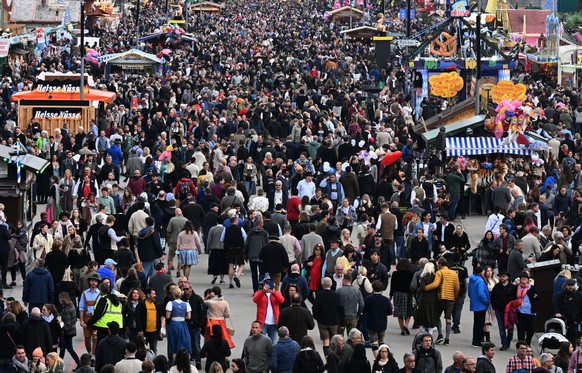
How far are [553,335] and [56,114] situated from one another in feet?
70.2

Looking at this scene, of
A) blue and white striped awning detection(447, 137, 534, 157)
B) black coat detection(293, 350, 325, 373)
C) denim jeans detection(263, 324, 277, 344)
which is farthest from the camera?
blue and white striped awning detection(447, 137, 534, 157)

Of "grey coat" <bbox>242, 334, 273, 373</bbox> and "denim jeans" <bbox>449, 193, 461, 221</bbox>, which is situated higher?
"grey coat" <bbox>242, 334, 273, 373</bbox>

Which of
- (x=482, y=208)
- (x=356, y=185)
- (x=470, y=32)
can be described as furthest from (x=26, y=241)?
(x=470, y=32)

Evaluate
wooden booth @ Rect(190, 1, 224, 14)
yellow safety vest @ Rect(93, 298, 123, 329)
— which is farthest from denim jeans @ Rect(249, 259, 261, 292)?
wooden booth @ Rect(190, 1, 224, 14)

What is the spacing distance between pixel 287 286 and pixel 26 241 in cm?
514

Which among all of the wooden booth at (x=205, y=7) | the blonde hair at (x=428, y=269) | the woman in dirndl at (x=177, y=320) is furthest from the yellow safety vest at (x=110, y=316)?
the wooden booth at (x=205, y=7)

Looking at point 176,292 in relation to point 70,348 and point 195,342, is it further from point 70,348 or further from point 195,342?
point 70,348

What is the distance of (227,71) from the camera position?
187ft

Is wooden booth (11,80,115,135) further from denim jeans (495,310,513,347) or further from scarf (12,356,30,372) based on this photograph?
scarf (12,356,30,372)

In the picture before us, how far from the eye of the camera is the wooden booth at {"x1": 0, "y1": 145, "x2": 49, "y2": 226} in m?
25.9

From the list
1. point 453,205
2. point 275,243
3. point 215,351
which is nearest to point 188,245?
point 275,243

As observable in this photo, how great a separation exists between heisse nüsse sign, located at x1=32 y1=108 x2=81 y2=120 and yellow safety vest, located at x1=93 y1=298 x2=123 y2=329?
19.5 meters

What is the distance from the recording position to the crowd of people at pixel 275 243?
18.9 m

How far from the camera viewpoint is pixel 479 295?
70.3 ft
